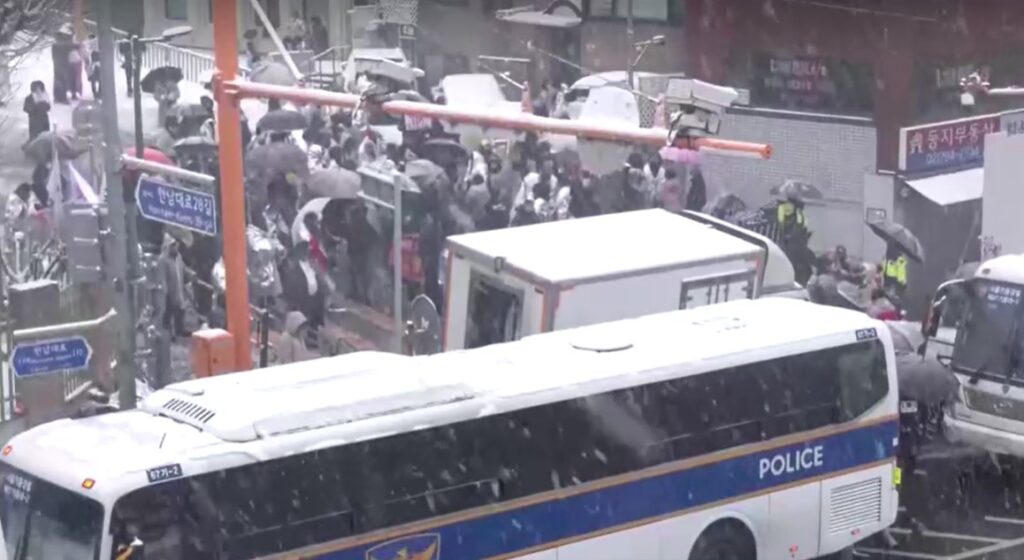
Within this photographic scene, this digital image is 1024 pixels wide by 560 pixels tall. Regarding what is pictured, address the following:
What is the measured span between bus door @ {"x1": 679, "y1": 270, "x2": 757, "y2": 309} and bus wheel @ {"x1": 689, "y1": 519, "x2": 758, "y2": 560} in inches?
108

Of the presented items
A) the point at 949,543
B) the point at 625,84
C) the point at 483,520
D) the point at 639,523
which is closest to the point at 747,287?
the point at 949,543

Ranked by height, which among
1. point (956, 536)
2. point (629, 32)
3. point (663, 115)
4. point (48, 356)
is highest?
point (663, 115)

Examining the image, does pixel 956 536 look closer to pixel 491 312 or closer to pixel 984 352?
pixel 984 352

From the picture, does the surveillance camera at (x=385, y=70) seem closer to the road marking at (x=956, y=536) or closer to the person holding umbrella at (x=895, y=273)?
the road marking at (x=956, y=536)

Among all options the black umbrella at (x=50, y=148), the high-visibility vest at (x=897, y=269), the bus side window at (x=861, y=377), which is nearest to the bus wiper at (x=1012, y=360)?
the bus side window at (x=861, y=377)

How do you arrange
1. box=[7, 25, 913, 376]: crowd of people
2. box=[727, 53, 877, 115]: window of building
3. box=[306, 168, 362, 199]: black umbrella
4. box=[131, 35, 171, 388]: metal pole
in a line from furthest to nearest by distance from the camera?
1. box=[727, 53, 877, 115]: window of building
2. box=[306, 168, 362, 199]: black umbrella
3. box=[7, 25, 913, 376]: crowd of people
4. box=[131, 35, 171, 388]: metal pole

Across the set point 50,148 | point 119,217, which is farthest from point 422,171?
point 119,217

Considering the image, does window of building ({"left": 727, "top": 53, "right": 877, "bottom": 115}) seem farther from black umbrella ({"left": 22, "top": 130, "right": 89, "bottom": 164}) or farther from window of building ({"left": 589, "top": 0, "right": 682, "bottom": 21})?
black umbrella ({"left": 22, "top": 130, "right": 89, "bottom": 164})

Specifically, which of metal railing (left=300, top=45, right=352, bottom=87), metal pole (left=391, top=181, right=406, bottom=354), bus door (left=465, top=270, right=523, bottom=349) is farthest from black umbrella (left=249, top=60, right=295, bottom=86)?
bus door (left=465, top=270, right=523, bottom=349)

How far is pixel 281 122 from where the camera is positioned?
71.2 feet

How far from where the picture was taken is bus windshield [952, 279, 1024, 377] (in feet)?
46.2

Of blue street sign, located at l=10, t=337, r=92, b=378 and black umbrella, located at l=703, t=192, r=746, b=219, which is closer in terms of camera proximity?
blue street sign, located at l=10, t=337, r=92, b=378

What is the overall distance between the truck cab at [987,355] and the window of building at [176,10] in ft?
61.7

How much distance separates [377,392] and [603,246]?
166 inches
